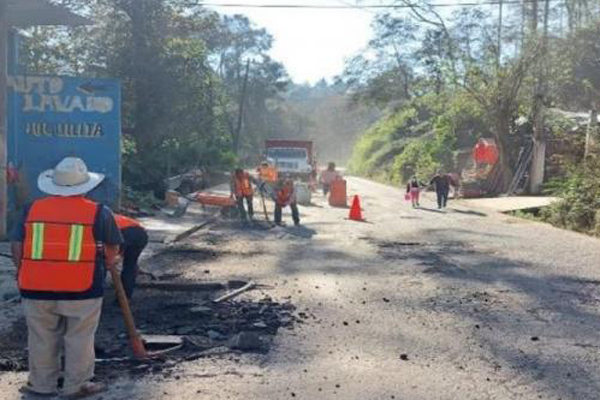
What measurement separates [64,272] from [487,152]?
100ft

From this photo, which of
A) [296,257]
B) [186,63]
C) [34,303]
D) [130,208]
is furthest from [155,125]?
[34,303]

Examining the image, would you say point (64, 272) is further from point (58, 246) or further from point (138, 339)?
point (138, 339)

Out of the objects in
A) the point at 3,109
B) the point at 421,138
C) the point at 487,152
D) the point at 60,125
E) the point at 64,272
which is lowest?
the point at 64,272

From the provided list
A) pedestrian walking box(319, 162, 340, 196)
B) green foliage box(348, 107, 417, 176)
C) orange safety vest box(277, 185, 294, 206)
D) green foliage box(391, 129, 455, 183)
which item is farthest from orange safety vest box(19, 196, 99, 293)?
green foliage box(348, 107, 417, 176)

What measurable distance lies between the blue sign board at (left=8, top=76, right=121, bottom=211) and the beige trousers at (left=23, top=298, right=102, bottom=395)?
9634 mm

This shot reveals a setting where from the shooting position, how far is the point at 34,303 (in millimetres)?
5000

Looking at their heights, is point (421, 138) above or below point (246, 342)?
above

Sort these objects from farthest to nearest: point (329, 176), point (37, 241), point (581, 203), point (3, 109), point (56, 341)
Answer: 1. point (329, 176)
2. point (581, 203)
3. point (3, 109)
4. point (56, 341)
5. point (37, 241)

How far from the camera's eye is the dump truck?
3647 cm

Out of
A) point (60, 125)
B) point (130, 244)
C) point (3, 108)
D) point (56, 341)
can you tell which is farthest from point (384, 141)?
point (56, 341)

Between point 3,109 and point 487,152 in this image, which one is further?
point 487,152

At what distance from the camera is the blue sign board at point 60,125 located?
1492 cm

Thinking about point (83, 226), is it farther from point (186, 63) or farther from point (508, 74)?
point (508, 74)

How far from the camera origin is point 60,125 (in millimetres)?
15172
